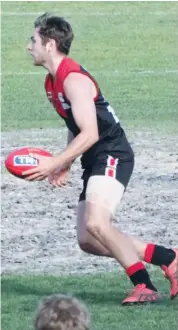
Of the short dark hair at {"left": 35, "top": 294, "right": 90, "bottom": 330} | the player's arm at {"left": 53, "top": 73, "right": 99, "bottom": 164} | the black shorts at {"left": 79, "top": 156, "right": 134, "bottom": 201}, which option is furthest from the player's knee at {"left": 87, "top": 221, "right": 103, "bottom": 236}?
the short dark hair at {"left": 35, "top": 294, "right": 90, "bottom": 330}

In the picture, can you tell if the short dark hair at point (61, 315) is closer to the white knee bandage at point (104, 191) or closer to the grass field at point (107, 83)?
the grass field at point (107, 83)

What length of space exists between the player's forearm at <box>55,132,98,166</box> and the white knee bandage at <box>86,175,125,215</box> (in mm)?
284

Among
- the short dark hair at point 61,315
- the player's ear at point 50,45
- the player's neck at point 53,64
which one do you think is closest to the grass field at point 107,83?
the player's neck at point 53,64

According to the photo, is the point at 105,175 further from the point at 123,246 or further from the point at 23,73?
the point at 23,73

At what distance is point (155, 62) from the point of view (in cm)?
2538

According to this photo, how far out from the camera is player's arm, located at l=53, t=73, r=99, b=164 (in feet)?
28.3

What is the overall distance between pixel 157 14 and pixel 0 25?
3779 millimetres

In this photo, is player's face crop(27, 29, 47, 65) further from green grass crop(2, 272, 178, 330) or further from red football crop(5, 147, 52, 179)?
green grass crop(2, 272, 178, 330)

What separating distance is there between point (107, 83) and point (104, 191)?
13470mm

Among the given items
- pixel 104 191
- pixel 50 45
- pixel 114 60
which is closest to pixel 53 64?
pixel 50 45

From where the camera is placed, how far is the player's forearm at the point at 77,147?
861 centimetres

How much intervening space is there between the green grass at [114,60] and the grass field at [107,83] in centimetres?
1

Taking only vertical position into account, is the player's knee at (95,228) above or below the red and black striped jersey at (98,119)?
below

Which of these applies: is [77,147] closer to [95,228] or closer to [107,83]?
[95,228]
